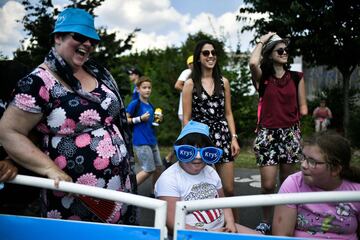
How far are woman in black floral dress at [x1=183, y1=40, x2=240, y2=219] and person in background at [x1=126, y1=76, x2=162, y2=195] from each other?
6.17 ft

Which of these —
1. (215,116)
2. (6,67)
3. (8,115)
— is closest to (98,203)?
(8,115)

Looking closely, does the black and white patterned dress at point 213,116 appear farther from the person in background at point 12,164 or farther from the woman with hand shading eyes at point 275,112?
the person in background at point 12,164

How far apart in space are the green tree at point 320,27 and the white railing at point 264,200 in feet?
33.7

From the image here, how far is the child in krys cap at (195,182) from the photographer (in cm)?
245

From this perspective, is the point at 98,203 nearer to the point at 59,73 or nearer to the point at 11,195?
the point at 11,195

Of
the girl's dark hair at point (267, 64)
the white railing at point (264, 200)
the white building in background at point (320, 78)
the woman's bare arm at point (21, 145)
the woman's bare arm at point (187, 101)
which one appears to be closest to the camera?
the white railing at point (264, 200)

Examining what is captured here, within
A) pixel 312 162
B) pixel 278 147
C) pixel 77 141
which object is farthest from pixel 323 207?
pixel 278 147

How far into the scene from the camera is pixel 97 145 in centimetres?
217

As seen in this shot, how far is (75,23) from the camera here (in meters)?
2.15

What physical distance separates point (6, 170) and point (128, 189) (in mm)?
757

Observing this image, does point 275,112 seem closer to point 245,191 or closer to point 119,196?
point 119,196

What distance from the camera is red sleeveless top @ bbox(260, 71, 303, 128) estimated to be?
3697 millimetres

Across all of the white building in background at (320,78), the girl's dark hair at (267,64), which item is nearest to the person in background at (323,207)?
the girl's dark hair at (267,64)

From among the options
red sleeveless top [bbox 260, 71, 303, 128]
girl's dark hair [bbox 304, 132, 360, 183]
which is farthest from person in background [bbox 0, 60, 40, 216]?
red sleeveless top [bbox 260, 71, 303, 128]
